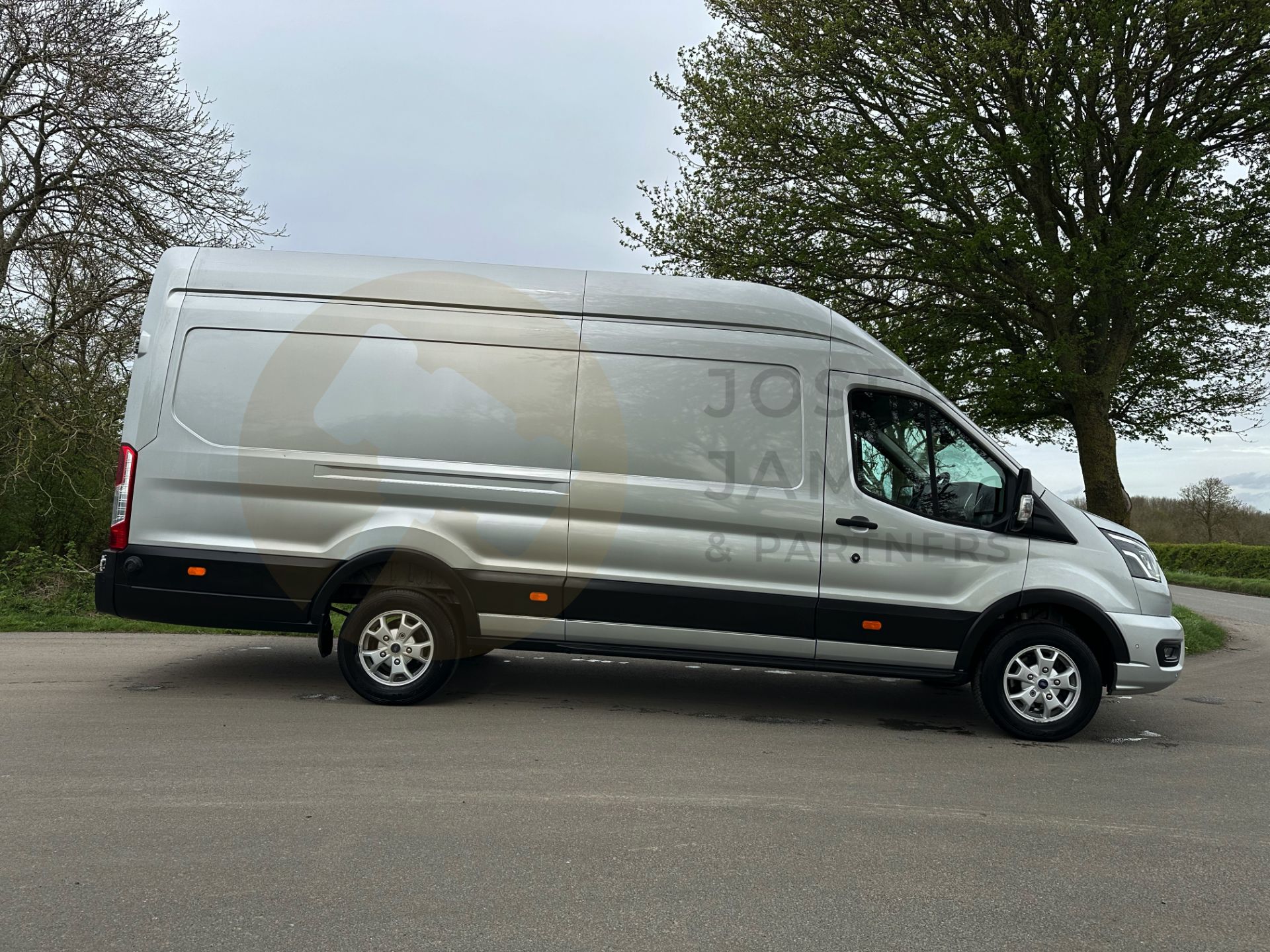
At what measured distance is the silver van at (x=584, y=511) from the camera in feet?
20.5

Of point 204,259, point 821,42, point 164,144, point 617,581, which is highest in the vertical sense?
point 821,42

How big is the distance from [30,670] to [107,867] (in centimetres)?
441

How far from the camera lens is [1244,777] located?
5.51 metres

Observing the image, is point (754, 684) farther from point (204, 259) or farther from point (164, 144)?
point (164, 144)

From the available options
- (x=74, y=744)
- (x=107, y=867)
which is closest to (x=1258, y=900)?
(x=107, y=867)

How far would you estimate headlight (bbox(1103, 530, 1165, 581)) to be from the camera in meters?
6.38

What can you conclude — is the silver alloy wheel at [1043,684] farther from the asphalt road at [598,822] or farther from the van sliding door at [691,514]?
the van sliding door at [691,514]

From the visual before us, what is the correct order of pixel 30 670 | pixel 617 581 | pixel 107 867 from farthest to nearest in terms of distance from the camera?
pixel 30 670 < pixel 617 581 < pixel 107 867

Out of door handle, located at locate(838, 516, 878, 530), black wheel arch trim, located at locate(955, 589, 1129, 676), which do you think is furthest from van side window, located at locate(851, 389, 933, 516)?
black wheel arch trim, located at locate(955, 589, 1129, 676)

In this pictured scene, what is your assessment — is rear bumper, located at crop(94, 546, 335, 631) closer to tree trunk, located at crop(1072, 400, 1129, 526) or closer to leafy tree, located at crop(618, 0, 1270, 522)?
leafy tree, located at crop(618, 0, 1270, 522)

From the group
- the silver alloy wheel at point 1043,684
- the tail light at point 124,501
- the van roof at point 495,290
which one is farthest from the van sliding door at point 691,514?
the tail light at point 124,501

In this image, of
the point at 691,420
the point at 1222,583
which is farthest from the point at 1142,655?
the point at 1222,583

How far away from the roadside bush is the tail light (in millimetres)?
5025

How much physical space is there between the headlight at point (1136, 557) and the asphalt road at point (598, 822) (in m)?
1.08
